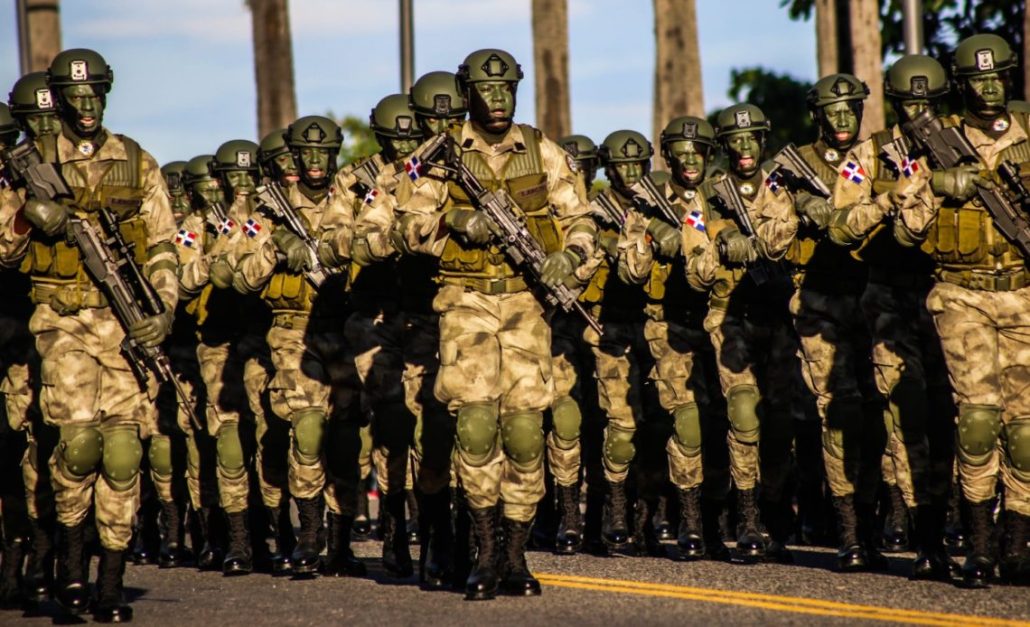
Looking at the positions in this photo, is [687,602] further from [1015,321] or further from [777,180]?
[777,180]

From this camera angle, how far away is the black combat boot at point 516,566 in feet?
33.1

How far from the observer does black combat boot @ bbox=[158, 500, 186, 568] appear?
1327 centimetres

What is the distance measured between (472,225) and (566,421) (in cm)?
325

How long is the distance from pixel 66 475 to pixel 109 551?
426 mm

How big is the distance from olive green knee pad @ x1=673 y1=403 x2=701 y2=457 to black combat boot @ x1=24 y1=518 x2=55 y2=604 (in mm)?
3687

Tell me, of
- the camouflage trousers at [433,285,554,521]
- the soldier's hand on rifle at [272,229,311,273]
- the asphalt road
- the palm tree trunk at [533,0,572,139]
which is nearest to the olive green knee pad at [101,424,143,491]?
the asphalt road

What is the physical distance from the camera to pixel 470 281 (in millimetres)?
10320

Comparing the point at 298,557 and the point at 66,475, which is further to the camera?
the point at 298,557

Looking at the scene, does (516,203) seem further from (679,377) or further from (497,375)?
(679,377)

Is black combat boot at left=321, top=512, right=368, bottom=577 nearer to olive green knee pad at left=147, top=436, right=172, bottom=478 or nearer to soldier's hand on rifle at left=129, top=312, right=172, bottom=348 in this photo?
olive green knee pad at left=147, top=436, right=172, bottom=478

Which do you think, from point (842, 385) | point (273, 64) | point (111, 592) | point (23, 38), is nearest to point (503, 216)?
point (842, 385)

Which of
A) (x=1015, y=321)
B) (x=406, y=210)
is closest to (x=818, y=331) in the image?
(x=1015, y=321)

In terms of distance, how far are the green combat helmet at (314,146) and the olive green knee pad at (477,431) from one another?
9.63 feet

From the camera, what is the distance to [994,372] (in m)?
9.98
